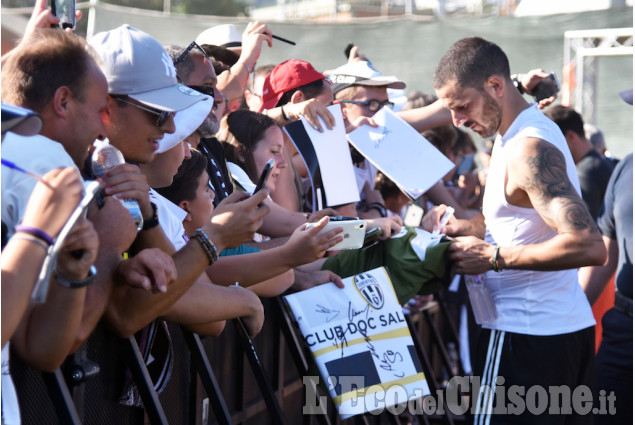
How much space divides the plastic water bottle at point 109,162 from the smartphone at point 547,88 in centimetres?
265

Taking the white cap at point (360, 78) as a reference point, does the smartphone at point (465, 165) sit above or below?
below

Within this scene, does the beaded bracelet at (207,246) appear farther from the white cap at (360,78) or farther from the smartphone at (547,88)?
the white cap at (360,78)

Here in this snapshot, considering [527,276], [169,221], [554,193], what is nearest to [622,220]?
[527,276]

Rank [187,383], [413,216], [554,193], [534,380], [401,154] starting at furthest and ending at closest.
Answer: [413,216]
[401,154]
[534,380]
[554,193]
[187,383]

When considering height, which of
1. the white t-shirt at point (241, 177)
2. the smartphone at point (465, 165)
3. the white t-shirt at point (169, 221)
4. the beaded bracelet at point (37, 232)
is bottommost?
the smartphone at point (465, 165)

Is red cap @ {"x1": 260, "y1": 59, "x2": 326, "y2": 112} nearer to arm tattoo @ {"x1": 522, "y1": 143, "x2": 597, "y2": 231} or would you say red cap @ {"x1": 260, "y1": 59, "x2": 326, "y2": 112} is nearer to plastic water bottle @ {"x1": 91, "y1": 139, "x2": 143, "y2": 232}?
arm tattoo @ {"x1": 522, "y1": 143, "x2": 597, "y2": 231}

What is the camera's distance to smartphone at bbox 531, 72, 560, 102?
14.0 feet

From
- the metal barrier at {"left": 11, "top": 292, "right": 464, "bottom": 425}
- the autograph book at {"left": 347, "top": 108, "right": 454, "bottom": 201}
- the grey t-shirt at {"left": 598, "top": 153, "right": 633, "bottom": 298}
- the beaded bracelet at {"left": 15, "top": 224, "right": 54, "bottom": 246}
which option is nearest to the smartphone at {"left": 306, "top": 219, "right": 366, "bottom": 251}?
the metal barrier at {"left": 11, "top": 292, "right": 464, "bottom": 425}

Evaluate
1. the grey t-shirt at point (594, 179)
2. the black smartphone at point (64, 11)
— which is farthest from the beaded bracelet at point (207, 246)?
the grey t-shirt at point (594, 179)

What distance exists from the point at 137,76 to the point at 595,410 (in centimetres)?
299

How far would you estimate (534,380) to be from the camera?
3.55 m

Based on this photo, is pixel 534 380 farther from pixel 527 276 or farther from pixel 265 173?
pixel 265 173

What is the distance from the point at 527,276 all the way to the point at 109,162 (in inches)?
84.2

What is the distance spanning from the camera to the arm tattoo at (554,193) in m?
3.28
